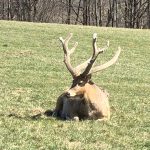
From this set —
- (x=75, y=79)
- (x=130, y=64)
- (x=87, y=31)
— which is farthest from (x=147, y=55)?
(x=75, y=79)

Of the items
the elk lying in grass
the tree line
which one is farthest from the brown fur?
the tree line

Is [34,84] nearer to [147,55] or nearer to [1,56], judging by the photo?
[1,56]

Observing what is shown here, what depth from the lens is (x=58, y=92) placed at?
45.9ft

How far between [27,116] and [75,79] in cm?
118

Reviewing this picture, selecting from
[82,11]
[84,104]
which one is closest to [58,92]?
[84,104]

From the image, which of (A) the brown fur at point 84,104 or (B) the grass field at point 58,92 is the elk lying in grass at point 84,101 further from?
(B) the grass field at point 58,92

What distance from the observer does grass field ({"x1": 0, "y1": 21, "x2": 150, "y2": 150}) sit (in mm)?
8484

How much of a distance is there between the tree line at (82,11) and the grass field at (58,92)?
107 ft

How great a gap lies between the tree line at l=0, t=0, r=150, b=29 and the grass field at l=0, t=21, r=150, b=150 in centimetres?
3256

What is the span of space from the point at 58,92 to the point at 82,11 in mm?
59599

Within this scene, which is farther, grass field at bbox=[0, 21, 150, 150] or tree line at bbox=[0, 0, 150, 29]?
tree line at bbox=[0, 0, 150, 29]

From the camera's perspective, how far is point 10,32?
30141mm

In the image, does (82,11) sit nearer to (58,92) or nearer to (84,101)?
(58,92)

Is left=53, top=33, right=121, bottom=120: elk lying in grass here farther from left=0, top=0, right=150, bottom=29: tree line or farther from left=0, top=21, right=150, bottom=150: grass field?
left=0, top=0, right=150, bottom=29: tree line
